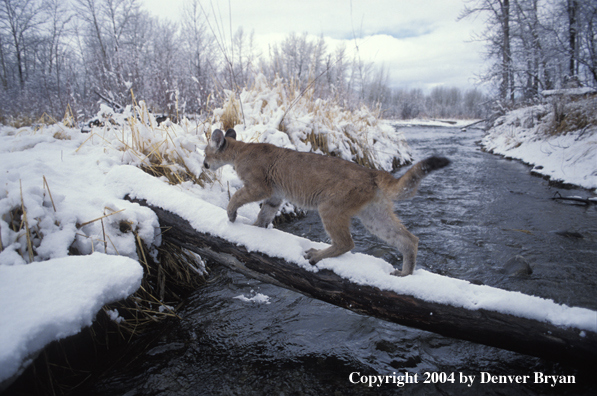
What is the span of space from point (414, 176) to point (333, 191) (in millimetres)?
785

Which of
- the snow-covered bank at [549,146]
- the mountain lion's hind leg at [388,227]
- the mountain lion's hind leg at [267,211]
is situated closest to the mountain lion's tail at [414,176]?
the mountain lion's hind leg at [388,227]

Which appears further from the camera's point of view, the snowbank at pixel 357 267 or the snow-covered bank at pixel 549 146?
the snow-covered bank at pixel 549 146

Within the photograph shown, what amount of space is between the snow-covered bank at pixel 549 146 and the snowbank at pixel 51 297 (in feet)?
30.4

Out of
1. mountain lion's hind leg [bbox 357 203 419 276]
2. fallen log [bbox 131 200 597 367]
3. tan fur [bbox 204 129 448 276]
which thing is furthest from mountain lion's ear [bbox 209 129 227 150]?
mountain lion's hind leg [bbox 357 203 419 276]

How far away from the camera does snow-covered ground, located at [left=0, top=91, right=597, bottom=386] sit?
6.01 feet

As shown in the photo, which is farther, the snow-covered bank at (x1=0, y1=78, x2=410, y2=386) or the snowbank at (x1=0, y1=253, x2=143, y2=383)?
the snow-covered bank at (x1=0, y1=78, x2=410, y2=386)

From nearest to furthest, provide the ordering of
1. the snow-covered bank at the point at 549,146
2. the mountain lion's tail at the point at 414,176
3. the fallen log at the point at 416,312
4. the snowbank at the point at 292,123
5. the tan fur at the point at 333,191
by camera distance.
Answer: the fallen log at the point at 416,312, the mountain lion's tail at the point at 414,176, the tan fur at the point at 333,191, the snowbank at the point at 292,123, the snow-covered bank at the point at 549,146

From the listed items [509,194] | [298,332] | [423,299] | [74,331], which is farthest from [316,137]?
[74,331]

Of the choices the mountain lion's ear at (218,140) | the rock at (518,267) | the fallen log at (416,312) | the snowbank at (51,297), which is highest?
the mountain lion's ear at (218,140)

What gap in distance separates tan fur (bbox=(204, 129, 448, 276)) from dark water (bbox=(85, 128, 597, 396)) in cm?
77

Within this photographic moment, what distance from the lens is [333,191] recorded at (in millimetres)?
3111

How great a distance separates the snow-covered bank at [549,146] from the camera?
7.70m

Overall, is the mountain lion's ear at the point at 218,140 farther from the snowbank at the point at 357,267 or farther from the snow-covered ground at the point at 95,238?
the snowbank at the point at 357,267

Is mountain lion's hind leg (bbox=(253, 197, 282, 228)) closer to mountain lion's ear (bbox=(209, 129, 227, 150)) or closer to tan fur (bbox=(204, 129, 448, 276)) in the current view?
tan fur (bbox=(204, 129, 448, 276))
